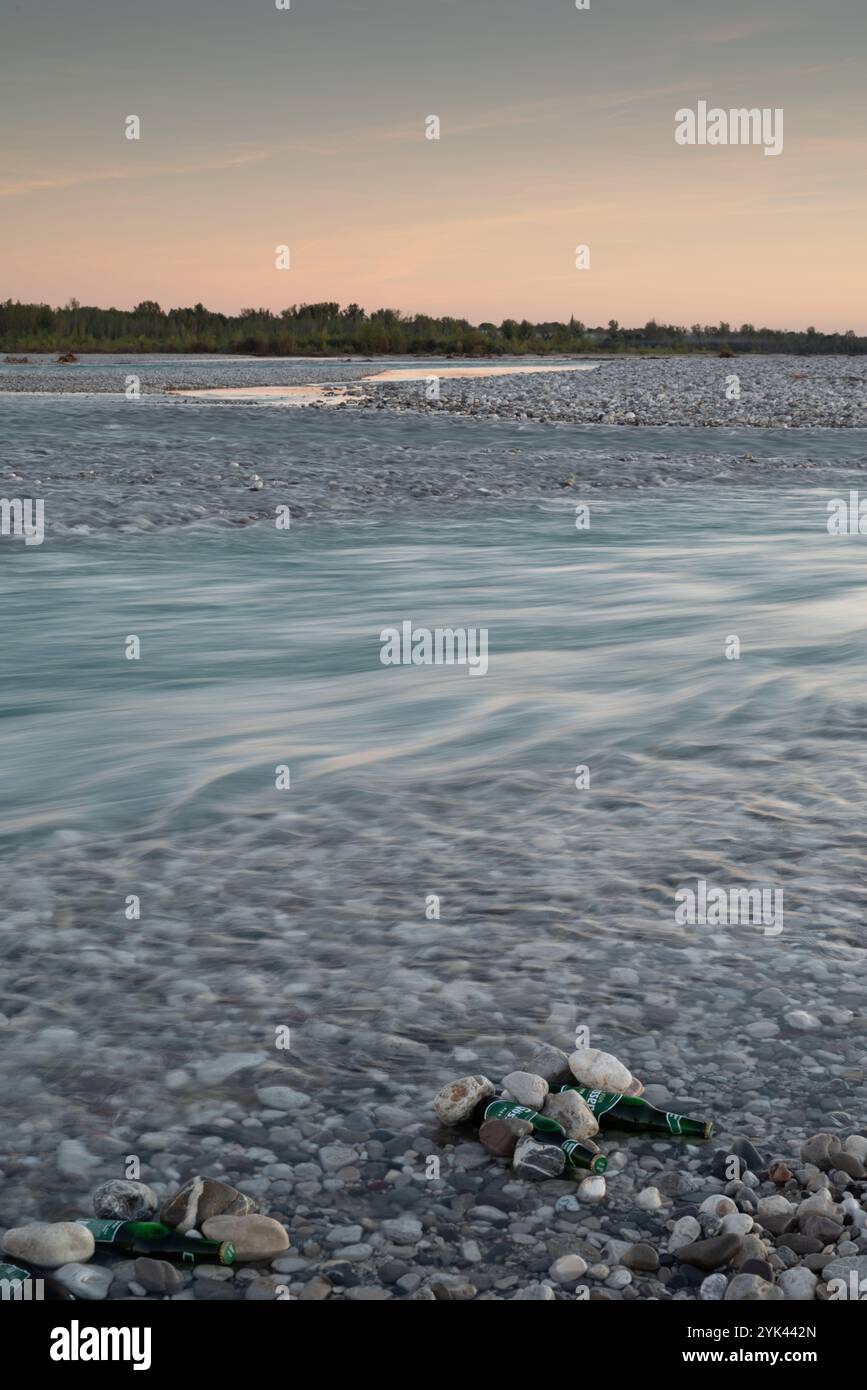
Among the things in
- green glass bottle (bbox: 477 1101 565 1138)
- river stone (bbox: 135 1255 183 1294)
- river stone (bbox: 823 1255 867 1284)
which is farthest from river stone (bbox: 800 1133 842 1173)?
river stone (bbox: 135 1255 183 1294)

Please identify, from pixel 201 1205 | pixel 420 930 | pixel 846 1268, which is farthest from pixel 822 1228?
pixel 420 930

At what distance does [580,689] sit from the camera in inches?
403

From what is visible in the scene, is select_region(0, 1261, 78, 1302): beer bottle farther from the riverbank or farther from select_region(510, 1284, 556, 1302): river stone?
the riverbank

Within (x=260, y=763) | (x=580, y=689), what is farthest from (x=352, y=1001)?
(x=580, y=689)

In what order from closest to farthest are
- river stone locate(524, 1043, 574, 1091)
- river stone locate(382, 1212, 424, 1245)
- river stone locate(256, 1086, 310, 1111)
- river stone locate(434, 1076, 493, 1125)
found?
river stone locate(382, 1212, 424, 1245) → river stone locate(434, 1076, 493, 1125) → river stone locate(256, 1086, 310, 1111) → river stone locate(524, 1043, 574, 1091)

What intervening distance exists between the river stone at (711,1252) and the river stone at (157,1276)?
1.29 metres

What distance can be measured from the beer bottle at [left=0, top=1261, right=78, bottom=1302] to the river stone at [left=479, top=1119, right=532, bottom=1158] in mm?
1220

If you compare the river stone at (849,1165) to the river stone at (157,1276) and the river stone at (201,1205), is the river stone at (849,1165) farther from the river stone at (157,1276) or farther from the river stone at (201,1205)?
the river stone at (157,1276)

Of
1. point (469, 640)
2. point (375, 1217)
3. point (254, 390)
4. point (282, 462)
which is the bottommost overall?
point (375, 1217)

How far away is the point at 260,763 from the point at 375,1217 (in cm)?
474

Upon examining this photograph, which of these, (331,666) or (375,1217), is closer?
(375,1217)

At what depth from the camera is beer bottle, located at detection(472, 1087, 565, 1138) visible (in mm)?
3855

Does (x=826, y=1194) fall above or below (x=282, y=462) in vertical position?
below

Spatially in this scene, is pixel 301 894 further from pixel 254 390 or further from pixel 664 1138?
pixel 254 390
